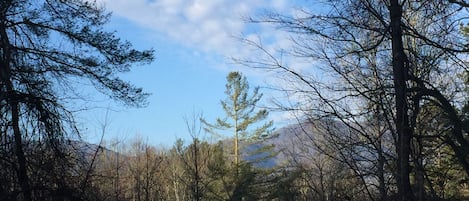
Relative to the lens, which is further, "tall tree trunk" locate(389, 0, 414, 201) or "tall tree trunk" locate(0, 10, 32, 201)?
"tall tree trunk" locate(0, 10, 32, 201)

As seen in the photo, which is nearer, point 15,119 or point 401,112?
point 401,112

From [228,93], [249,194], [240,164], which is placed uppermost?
[228,93]

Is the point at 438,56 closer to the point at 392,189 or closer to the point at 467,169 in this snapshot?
the point at 467,169

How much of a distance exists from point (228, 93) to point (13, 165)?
24457mm

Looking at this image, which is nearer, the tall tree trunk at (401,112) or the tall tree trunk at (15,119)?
the tall tree trunk at (401,112)

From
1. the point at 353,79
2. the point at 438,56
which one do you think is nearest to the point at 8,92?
the point at 353,79

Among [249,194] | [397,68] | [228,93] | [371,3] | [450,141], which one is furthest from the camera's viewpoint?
[228,93]

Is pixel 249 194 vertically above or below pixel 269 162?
below

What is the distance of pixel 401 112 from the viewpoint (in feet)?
14.3

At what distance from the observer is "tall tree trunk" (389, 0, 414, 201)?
4199 millimetres

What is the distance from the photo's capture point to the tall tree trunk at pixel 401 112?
13.8 feet

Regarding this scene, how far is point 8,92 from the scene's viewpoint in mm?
5105

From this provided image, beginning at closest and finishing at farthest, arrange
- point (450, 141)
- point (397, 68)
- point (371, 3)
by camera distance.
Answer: point (397, 68)
point (371, 3)
point (450, 141)

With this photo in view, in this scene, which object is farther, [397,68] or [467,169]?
[467,169]
